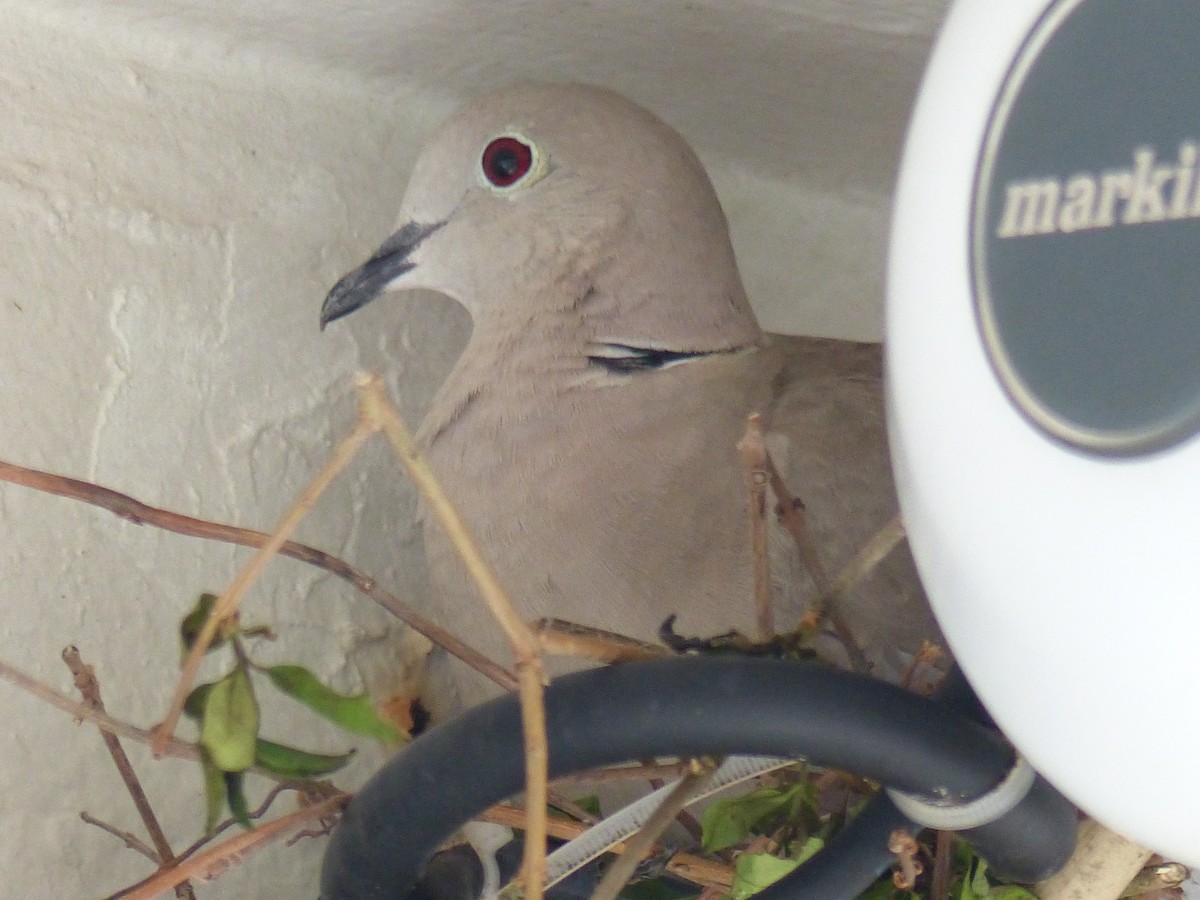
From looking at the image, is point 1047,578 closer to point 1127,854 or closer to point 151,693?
point 1127,854

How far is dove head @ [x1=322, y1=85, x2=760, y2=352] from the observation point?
1.01 m

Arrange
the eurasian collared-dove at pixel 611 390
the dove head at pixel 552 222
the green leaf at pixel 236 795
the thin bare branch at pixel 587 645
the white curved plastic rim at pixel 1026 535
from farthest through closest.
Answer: the dove head at pixel 552 222, the eurasian collared-dove at pixel 611 390, the green leaf at pixel 236 795, the thin bare branch at pixel 587 645, the white curved plastic rim at pixel 1026 535

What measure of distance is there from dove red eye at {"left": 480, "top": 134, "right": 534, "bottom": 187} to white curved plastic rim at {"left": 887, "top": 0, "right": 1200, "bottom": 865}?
1.87ft

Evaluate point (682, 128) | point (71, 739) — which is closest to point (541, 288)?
point (682, 128)

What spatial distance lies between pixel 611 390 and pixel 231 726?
42 centimetres

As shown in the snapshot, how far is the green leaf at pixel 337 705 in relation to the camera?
0.59 meters

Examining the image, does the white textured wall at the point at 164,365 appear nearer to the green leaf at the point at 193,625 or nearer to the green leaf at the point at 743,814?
the green leaf at the point at 193,625

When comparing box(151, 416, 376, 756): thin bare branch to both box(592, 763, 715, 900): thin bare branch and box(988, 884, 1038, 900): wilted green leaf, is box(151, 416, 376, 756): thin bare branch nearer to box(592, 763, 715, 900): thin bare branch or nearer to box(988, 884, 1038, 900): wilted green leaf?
box(592, 763, 715, 900): thin bare branch

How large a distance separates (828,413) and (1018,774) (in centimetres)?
43

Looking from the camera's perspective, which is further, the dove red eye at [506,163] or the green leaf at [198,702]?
the dove red eye at [506,163]

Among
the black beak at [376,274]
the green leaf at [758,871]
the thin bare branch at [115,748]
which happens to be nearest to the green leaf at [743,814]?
the green leaf at [758,871]

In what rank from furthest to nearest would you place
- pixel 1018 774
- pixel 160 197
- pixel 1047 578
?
pixel 160 197 → pixel 1018 774 → pixel 1047 578

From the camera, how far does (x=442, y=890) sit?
655mm

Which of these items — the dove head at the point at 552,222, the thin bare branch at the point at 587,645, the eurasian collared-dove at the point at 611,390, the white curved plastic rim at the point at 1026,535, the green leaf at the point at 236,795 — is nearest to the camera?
the white curved plastic rim at the point at 1026,535
